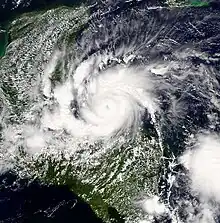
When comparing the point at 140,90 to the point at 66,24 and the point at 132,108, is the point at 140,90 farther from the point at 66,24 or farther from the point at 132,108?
the point at 66,24

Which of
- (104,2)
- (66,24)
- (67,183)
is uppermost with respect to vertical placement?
(104,2)

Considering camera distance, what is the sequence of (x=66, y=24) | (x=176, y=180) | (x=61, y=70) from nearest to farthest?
(x=176, y=180) → (x=61, y=70) → (x=66, y=24)

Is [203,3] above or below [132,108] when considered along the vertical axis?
above

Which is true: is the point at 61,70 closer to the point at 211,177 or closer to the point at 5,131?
the point at 5,131

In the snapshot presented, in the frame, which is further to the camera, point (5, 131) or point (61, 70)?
point (61, 70)

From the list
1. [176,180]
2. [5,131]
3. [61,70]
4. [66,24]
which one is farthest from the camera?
[66,24]

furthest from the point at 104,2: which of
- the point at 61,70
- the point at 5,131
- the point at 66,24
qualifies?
the point at 5,131
